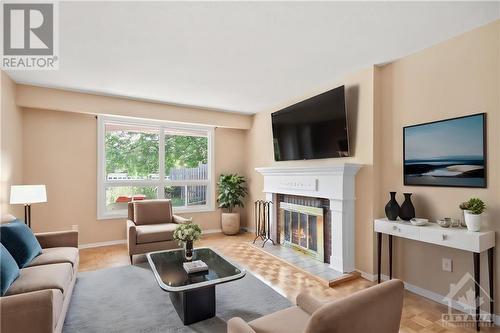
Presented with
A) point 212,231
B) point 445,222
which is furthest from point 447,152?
point 212,231

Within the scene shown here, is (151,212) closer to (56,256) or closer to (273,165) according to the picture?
(56,256)

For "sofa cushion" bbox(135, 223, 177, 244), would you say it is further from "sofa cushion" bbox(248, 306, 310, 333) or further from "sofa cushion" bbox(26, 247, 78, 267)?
"sofa cushion" bbox(248, 306, 310, 333)

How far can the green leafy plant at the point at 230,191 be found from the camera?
18.1 ft

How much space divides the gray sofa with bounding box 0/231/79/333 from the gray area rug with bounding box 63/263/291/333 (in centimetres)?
27

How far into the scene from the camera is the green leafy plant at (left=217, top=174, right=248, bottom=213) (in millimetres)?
5516

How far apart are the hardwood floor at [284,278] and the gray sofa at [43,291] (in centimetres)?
76

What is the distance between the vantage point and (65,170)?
173 inches

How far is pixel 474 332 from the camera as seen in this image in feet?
7.03

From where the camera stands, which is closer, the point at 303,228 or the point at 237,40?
the point at 237,40

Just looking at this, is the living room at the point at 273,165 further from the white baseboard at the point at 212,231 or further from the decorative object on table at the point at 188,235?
the white baseboard at the point at 212,231

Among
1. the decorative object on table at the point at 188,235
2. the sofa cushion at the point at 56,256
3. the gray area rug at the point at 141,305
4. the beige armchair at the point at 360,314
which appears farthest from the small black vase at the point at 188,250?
the beige armchair at the point at 360,314

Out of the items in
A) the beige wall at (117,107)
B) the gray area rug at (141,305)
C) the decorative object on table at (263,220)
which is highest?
the beige wall at (117,107)

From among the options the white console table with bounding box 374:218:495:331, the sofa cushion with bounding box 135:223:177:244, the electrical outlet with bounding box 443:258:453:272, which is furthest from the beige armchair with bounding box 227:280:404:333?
the sofa cushion with bounding box 135:223:177:244

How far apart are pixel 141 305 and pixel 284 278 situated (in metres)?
1.62
